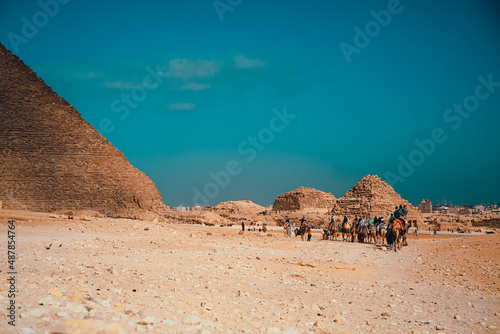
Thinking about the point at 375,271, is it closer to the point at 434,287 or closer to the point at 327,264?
the point at 327,264

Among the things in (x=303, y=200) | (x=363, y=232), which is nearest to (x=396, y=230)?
(x=363, y=232)

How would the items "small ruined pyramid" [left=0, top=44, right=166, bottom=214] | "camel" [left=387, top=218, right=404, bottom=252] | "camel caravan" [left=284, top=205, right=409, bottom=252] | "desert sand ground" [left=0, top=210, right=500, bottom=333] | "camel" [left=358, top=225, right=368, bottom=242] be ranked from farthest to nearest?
"small ruined pyramid" [left=0, top=44, right=166, bottom=214] < "camel" [left=358, top=225, right=368, bottom=242] < "camel caravan" [left=284, top=205, right=409, bottom=252] < "camel" [left=387, top=218, right=404, bottom=252] < "desert sand ground" [left=0, top=210, right=500, bottom=333]

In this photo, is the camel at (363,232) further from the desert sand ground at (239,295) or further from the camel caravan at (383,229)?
the desert sand ground at (239,295)

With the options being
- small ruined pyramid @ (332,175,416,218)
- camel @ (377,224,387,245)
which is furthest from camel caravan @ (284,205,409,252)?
small ruined pyramid @ (332,175,416,218)

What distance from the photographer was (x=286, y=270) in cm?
1009

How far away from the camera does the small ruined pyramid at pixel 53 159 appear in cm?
Result: 4384

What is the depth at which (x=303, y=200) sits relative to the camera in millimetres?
93188

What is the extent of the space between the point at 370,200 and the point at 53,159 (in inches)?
1672

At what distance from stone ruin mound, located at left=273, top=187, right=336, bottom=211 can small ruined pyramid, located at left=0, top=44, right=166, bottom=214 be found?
46.9 m

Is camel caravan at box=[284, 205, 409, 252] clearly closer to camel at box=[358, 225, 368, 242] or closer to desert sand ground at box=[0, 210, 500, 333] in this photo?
camel at box=[358, 225, 368, 242]

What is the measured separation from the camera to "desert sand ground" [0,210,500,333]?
4055mm

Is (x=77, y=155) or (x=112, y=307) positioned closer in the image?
(x=112, y=307)

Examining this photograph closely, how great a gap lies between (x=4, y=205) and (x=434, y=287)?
43094mm

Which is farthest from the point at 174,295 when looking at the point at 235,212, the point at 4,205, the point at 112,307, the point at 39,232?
the point at 235,212
